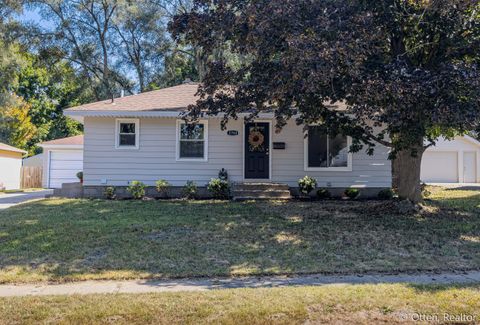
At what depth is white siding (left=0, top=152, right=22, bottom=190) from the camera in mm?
22312

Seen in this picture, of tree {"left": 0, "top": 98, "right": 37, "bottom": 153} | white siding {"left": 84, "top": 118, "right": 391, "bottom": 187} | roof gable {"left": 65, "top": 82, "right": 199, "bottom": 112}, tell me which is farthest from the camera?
tree {"left": 0, "top": 98, "right": 37, "bottom": 153}

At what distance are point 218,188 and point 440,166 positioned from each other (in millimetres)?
19688

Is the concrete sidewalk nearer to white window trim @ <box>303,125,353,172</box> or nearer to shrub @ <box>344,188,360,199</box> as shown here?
shrub @ <box>344,188,360,199</box>

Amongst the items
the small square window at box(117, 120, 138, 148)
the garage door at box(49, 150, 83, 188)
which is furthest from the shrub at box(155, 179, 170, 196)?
the garage door at box(49, 150, 83, 188)

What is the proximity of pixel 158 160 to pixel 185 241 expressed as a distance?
651 cm

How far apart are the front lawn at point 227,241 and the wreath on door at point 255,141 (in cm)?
305

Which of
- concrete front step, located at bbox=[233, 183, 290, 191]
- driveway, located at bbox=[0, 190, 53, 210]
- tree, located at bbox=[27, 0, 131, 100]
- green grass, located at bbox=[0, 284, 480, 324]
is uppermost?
tree, located at bbox=[27, 0, 131, 100]

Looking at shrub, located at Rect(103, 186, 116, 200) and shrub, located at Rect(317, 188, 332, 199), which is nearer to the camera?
shrub, located at Rect(103, 186, 116, 200)

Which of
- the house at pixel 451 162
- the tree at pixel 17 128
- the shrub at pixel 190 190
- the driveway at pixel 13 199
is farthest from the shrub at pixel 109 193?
the house at pixel 451 162

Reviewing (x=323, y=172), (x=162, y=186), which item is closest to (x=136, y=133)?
(x=162, y=186)

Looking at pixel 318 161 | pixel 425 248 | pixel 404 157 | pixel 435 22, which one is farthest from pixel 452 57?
pixel 318 161

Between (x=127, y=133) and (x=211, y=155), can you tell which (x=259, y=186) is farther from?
(x=127, y=133)

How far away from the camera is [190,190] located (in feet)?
42.1

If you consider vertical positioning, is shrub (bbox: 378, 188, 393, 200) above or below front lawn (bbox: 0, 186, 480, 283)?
above
